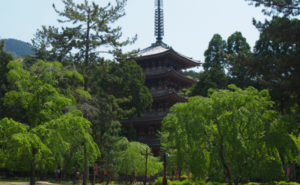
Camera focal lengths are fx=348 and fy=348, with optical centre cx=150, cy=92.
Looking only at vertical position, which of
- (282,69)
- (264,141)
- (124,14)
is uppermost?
(124,14)

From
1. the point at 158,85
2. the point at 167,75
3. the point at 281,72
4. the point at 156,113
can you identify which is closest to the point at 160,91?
the point at 158,85

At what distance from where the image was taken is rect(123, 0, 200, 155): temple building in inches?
1423

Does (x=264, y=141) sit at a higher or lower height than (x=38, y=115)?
lower

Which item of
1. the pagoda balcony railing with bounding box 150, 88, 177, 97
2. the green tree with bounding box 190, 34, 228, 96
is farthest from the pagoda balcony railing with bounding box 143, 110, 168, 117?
the green tree with bounding box 190, 34, 228, 96

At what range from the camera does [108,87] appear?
30.9m

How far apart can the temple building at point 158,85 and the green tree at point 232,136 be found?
16946 mm

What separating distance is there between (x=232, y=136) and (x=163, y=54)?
2297 centimetres

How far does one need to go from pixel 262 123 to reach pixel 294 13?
5.44m

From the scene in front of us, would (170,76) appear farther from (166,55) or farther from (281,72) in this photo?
(281,72)

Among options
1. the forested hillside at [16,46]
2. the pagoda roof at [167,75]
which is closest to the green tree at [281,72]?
the pagoda roof at [167,75]

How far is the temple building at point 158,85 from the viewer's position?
36.2 meters

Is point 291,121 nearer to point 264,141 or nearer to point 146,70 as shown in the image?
point 264,141

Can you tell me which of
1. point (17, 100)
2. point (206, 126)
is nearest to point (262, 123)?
point (206, 126)

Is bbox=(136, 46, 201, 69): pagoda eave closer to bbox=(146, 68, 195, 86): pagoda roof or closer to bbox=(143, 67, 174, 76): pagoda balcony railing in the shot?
bbox=(143, 67, 174, 76): pagoda balcony railing
